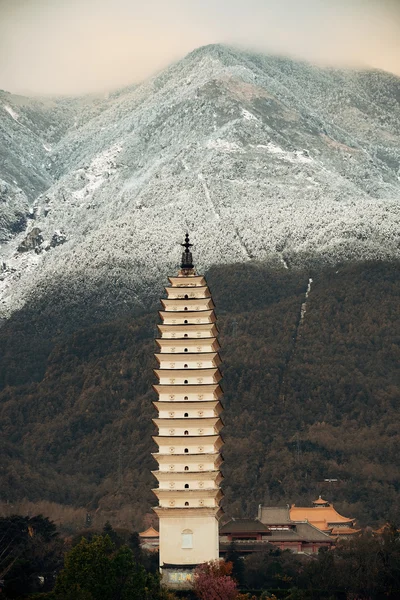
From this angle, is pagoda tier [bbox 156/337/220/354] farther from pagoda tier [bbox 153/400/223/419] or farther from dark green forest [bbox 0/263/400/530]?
dark green forest [bbox 0/263/400/530]

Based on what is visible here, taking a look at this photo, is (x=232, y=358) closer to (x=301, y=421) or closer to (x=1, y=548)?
(x=301, y=421)

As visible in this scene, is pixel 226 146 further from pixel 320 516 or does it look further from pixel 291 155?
pixel 320 516

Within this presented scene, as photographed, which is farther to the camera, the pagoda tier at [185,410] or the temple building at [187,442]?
the pagoda tier at [185,410]

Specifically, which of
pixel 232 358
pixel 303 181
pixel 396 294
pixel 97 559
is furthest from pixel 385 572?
pixel 303 181

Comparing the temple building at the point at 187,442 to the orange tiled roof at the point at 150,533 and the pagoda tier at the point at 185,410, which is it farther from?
the orange tiled roof at the point at 150,533

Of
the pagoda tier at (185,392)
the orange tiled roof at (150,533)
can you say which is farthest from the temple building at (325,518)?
the pagoda tier at (185,392)

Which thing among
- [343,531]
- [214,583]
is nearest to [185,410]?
[214,583]
